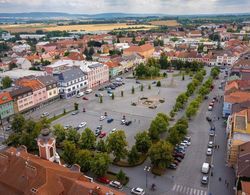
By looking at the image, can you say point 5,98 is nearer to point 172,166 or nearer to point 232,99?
point 172,166

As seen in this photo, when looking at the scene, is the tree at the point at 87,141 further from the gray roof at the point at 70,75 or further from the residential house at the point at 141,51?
the residential house at the point at 141,51

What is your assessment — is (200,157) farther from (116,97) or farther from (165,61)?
(165,61)

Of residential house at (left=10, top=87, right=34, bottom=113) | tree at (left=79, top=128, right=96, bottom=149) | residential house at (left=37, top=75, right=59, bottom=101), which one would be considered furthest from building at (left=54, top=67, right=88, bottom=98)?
tree at (left=79, top=128, right=96, bottom=149)

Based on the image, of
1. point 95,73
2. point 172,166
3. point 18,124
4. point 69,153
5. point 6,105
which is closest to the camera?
point 69,153

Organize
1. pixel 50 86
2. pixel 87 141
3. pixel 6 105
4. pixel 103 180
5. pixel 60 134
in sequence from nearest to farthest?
pixel 103 180, pixel 87 141, pixel 60 134, pixel 6 105, pixel 50 86

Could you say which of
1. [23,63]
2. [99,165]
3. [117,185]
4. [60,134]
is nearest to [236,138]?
[117,185]

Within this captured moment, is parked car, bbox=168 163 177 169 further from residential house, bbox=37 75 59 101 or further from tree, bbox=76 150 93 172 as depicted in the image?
residential house, bbox=37 75 59 101

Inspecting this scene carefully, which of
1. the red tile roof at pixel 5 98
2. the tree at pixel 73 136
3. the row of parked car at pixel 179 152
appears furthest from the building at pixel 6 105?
the row of parked car at pixel 179 152

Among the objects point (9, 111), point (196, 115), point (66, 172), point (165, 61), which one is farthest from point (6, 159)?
point (165, 61)
